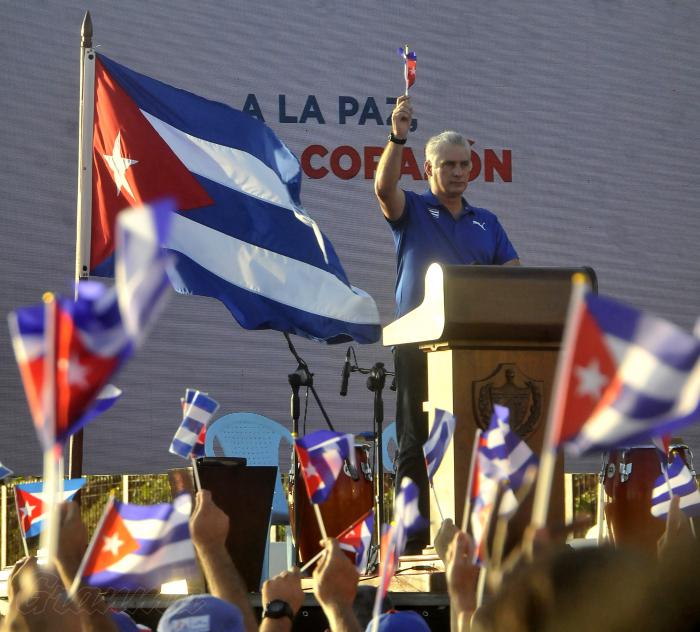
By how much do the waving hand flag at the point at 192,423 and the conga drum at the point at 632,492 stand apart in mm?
1846

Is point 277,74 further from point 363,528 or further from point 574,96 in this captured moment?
point 363,528

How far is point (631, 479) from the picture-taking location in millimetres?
5000

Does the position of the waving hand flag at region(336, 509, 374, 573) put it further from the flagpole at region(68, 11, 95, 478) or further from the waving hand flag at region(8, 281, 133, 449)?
the flagpole at region(68, 11, 95, 478)

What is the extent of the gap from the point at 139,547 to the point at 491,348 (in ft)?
5.28

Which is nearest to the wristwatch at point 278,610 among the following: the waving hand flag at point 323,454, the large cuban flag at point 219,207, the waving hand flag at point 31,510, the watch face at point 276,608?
the watch face at point 276,608

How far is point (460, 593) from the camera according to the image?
2.17 metres

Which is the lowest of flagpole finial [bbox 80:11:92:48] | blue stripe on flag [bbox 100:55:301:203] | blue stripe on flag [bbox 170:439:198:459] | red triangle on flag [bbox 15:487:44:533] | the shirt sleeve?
red triangle on flag [bbox 15:487:44:533]

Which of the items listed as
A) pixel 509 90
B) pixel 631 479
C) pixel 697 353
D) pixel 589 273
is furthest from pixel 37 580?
pixel 509 90

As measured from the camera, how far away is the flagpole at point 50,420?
2.04 meters

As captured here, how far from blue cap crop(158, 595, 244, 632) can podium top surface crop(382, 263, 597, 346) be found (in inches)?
74.2

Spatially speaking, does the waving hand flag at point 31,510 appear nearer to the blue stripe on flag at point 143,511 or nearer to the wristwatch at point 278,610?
the blue stripe on flag at point 143,511

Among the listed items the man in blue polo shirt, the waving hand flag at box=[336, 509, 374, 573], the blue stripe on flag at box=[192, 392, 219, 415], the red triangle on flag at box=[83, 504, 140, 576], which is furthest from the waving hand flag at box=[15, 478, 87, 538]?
the red triangle on flag at box=[83, 504, 140, 576]

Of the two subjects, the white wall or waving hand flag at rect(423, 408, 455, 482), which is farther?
the white wall

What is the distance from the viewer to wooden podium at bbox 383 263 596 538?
12.5 ft
